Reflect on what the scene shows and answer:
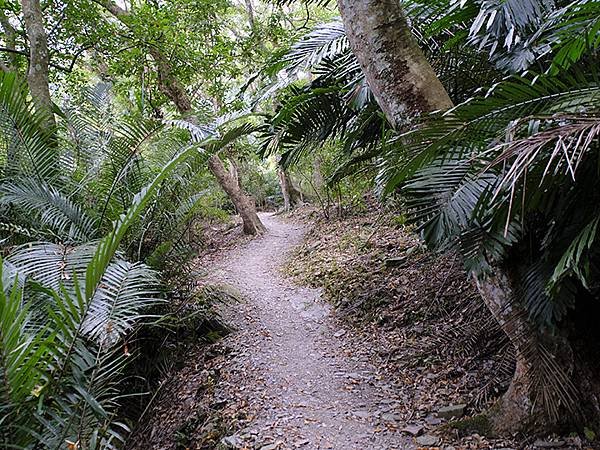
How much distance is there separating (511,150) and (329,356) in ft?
8.63

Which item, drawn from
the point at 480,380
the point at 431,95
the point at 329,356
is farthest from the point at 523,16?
the point at 329,356

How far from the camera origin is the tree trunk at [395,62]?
184 centimetres

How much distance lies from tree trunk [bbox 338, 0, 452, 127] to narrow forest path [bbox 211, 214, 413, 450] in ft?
5.45

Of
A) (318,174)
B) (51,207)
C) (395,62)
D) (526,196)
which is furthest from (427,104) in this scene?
(318,174)

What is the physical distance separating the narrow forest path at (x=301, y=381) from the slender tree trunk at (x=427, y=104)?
615mm

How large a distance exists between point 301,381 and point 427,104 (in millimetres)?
2044

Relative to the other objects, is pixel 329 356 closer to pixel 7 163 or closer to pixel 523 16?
pixel 523 16

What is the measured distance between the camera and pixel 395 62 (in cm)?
186

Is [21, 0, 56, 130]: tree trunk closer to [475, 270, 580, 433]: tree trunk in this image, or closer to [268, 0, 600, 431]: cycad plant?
[268, 0, 600, 431]: cycad plant

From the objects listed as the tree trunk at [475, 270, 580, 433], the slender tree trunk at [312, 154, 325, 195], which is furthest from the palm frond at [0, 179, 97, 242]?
the slender tree trunk at [312, 154, 325, 195]

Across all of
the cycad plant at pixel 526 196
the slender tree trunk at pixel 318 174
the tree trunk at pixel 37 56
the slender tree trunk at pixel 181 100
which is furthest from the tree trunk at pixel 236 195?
the cycad plant at pixel 526 196

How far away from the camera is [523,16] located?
5.93 ft

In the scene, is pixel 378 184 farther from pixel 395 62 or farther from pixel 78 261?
pixel 78 261

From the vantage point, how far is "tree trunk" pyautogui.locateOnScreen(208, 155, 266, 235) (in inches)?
323
